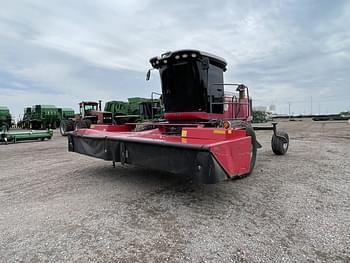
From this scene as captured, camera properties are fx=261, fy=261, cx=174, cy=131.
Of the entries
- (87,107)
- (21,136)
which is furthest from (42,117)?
(21,136)

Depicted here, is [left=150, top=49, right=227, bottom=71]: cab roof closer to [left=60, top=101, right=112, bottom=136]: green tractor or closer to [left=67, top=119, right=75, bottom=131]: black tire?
[left=60, top=101, right=112, bottom=136]: green tractor

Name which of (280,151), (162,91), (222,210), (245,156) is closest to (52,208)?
(222,210)

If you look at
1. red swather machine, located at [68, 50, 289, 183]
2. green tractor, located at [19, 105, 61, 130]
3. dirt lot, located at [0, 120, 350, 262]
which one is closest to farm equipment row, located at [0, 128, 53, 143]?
dirt lot, located at [0, 120, 350, 262]

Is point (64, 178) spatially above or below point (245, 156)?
below

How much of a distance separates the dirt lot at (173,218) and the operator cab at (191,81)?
4.90 feet

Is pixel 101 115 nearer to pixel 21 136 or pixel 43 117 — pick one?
pixel 21 136

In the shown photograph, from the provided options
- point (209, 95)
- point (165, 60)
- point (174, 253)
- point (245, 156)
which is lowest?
point (174, 253)

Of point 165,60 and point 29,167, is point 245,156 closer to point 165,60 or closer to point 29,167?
point 165,60

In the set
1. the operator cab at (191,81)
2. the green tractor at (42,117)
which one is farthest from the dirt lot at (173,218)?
the green tractor at (42,117)

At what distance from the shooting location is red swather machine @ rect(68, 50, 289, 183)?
3.22 m

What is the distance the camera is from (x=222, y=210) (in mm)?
3357

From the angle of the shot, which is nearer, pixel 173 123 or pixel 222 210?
pixel 222 210

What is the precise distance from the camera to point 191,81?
4.98 metres

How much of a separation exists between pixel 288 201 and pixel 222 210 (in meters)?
1.02
